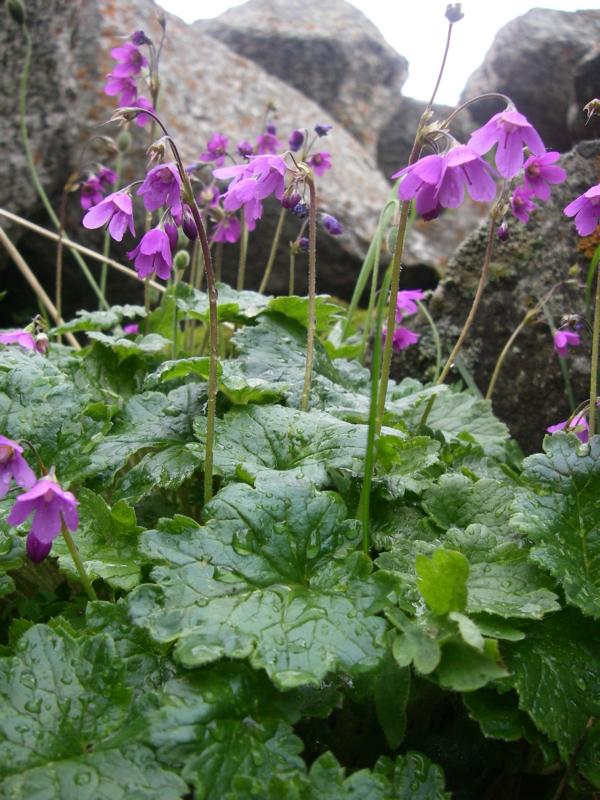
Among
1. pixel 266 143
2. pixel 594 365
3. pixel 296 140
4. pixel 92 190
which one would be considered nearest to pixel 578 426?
pixel 594 365

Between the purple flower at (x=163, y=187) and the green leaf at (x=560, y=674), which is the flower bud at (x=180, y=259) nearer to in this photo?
the purple flower at (x=163, y=187)

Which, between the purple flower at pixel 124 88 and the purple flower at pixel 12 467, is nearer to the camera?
the purple flower at pixel 12 467

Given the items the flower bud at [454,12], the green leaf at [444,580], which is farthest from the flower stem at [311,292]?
the green leaf at [444,580]

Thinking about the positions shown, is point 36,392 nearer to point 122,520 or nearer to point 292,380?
point 122,520

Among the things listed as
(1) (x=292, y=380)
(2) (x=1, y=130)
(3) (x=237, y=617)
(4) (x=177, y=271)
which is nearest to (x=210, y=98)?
(2) (x=1, y=130)

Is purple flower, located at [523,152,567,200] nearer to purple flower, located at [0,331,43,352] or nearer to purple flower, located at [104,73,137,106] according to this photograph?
purple flower, located at [0,331,43,352]

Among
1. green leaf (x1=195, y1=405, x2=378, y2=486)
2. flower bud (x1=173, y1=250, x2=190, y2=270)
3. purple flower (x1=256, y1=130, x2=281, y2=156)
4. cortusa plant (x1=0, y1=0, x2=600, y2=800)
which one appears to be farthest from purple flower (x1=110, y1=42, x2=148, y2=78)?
green leaf (x1=195, y1=405, x2=378, y2=486)
